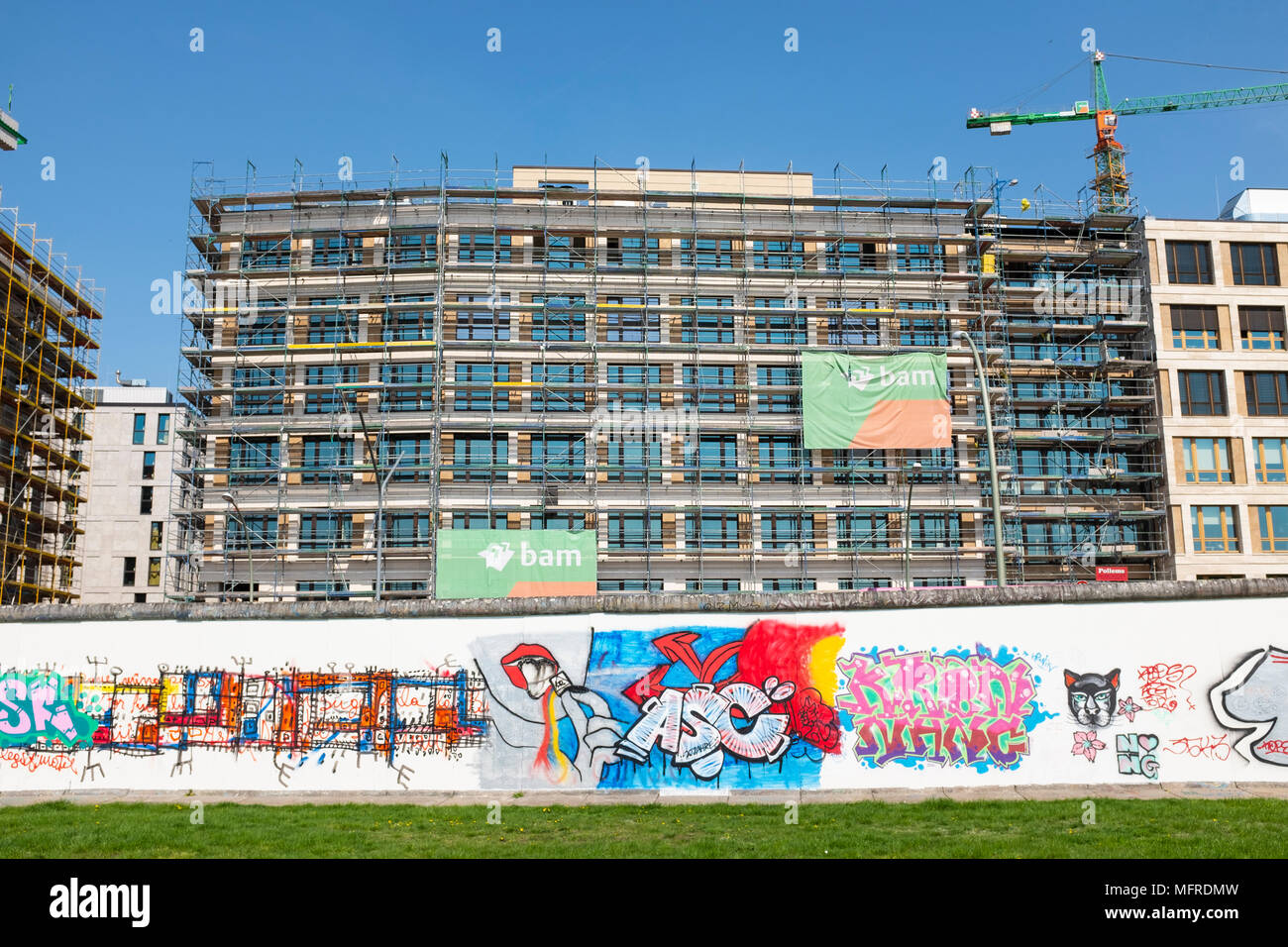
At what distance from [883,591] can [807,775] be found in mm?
2984

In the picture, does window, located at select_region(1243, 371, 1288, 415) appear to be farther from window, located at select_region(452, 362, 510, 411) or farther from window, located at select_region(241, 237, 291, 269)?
window, located at select_region(241, 237, 291, 269)

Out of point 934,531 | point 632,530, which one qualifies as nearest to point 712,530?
point 632,530

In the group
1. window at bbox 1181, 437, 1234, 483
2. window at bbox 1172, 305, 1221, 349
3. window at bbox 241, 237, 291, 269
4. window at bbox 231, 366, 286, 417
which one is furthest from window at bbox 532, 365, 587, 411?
window at bbox 1172, 305, 1221, 349

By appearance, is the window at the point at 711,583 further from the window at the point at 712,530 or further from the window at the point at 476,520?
the window at the point at 476,520

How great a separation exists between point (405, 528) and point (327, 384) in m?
7.61

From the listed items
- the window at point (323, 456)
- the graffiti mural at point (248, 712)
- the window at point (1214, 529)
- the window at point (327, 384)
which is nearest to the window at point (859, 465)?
the window at point (1214, 529)

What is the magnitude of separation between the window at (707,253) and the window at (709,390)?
4.99 m

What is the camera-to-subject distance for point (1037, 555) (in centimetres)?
4950

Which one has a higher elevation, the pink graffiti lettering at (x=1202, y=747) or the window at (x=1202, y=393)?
the window at (x=1202, y=393)

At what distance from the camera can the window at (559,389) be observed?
4745cm

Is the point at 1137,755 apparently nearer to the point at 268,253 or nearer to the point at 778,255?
the point at 778,255
